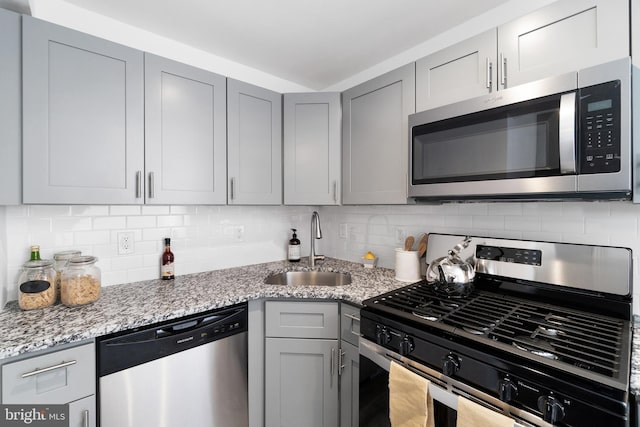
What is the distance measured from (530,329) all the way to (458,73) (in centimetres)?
118

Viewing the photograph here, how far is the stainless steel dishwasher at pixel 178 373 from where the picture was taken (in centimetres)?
119

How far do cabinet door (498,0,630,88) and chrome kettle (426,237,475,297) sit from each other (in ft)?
2.79

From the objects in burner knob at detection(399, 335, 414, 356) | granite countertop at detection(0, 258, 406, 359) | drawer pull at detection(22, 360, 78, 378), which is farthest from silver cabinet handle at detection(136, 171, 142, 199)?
burner knob at detection(399, 335, 414, 356)

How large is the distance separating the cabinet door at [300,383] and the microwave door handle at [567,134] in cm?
129

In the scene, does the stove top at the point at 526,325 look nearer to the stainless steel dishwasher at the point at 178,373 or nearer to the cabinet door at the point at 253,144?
the stainless steel dishwasher at the point at 178,373

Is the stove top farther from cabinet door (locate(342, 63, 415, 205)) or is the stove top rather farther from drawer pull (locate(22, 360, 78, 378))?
drawer pull (locate(22, 360, 78, 378))

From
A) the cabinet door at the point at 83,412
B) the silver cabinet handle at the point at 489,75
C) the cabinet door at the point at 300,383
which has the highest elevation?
the silver cabinet handle at the point at 489,75

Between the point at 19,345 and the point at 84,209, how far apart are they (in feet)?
2.76

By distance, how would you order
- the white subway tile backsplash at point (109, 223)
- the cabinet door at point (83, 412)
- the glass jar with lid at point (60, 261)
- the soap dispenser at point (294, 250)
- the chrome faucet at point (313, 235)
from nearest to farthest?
1. the cabinet door at point (83, 412)
2. the glass jar with lid at point (60, 261)
3. the white subway tile backsplash at point (109, 223)
4. the chrome faucet at point (313, 235)
5. the soap dispenser at point (294, 250)

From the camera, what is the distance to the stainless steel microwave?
100cm

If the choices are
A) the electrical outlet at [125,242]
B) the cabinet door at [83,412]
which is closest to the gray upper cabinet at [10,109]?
the electrical outlet at [125,242]

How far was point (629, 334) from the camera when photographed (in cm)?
102

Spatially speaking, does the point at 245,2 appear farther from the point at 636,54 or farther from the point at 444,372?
the point at 444,372

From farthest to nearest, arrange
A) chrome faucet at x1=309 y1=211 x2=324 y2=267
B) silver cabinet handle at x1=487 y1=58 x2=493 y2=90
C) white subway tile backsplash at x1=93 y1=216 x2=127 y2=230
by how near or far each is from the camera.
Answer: chrome faucet at x1=309 y1=211 x2=324 y2=267, white subway tile backsplash at x1=93 y1=216 x2=127 y2=230, silver cabinet handle at x1=487 y1=58 x2=493 y2=90
